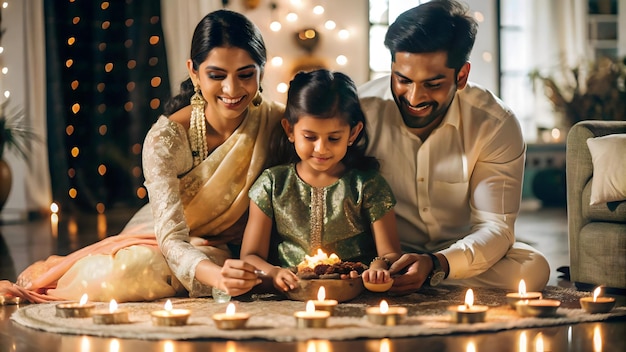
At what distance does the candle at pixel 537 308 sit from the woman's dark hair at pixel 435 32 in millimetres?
913

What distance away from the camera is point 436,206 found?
358cm

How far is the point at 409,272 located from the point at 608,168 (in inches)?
41.2

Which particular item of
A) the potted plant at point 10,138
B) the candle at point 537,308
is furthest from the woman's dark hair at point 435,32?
the potted plant at point 10,138

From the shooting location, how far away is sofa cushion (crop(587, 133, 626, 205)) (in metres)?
3.60

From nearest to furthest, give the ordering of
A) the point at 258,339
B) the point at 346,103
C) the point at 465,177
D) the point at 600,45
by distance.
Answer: the point at 258,339 < the point at 346,103 < the point at 465,177 < the point at 600,45

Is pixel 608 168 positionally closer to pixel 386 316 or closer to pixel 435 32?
pixel 435 32

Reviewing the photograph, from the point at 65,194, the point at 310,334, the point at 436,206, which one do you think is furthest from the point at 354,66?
the point at 310,334

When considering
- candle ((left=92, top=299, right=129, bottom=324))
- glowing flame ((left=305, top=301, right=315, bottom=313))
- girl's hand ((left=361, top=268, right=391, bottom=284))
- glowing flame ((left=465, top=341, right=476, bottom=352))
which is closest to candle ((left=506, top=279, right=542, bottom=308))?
girl's hand ((left=361, top=268, right=391, bottom=284))

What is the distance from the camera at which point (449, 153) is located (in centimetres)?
355

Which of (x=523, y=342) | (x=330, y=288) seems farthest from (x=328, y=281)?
(x=523, y=342)

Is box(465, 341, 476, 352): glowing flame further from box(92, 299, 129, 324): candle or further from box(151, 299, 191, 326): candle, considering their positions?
box(92, 299, 129, 324): candle

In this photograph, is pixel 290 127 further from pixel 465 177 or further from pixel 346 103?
pixel 465 177

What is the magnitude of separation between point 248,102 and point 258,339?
41.7 inches

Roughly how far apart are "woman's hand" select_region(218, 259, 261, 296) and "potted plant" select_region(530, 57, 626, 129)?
686 cm
